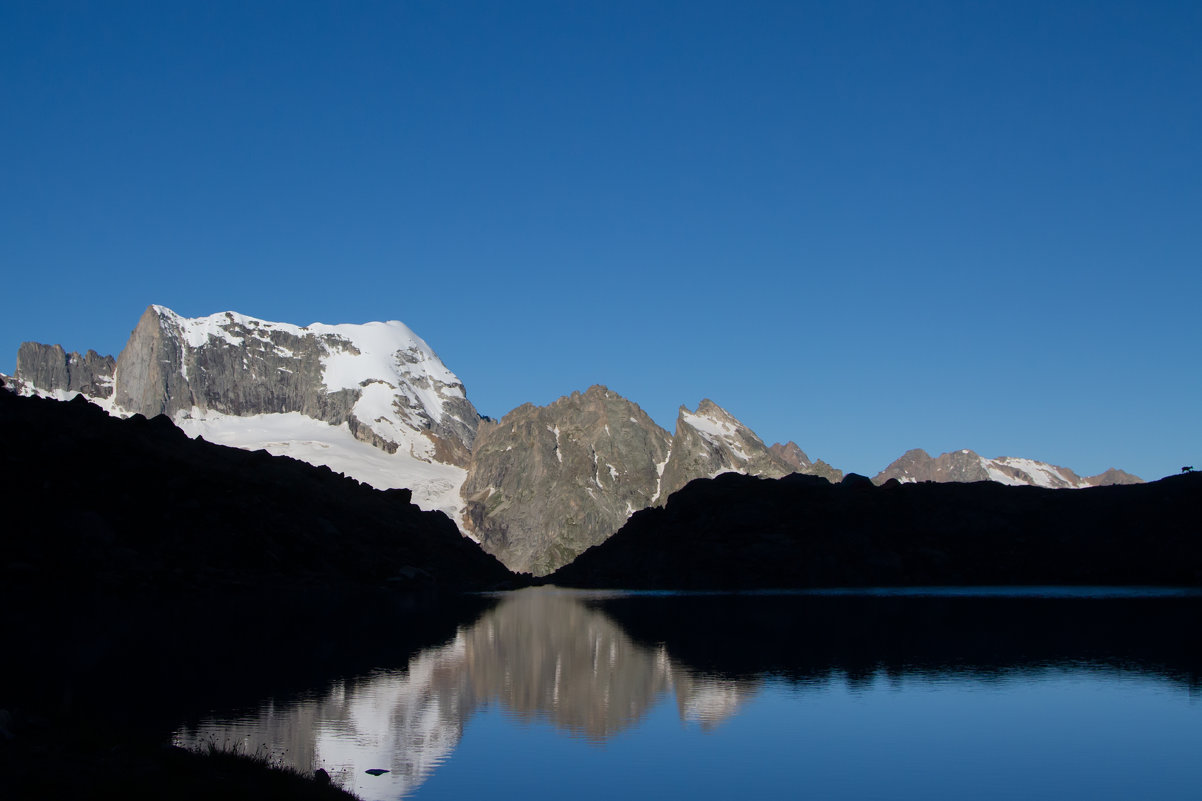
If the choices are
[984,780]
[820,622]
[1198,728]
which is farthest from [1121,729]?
[820,622]

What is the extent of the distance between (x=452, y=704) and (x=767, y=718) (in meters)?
14.7

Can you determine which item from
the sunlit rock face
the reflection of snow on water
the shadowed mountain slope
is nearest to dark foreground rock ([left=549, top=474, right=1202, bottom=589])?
the shadowed mountain slope

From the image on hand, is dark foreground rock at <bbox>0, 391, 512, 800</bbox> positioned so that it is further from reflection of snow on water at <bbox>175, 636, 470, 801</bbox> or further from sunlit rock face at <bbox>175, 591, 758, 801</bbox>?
sunlit rock face at <bbox>175, 591, 758, 801</bbox>

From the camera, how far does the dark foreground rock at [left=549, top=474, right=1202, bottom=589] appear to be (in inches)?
6531

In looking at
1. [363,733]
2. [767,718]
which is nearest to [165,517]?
[363,733]

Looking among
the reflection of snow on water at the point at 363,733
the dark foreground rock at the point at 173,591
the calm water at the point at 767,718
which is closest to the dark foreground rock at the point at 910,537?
the dark foreground rock at the point at 173,591

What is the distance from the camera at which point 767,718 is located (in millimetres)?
46969

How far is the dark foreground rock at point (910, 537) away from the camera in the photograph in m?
166

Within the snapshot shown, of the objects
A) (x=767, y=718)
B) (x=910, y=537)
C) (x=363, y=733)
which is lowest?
(x=363, y=733)

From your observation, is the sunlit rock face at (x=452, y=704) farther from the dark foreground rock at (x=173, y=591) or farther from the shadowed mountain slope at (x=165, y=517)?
the shadowed mountain slope at (x=165, y=517)

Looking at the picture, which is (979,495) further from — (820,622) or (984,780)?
(984,780)

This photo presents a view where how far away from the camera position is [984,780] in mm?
35719

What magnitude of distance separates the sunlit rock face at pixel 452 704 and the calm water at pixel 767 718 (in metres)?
0.16

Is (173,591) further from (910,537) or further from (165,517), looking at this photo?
(910,537)
